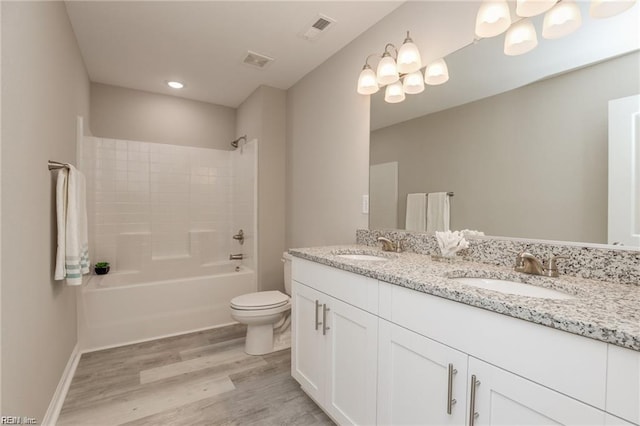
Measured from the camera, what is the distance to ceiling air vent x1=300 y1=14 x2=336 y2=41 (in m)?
1.92

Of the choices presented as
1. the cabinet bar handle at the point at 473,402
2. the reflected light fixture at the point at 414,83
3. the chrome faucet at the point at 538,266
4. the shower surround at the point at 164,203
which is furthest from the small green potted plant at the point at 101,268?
the chrome faucet at the point at 538,266

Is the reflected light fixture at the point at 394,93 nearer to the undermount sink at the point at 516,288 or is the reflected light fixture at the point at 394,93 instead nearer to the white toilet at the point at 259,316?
the undermount sink at the point at 516,288

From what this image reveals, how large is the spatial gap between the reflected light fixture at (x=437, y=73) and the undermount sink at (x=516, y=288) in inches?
42.4

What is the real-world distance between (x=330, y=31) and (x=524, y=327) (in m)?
2.10

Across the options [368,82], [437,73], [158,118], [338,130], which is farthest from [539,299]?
[158,118]

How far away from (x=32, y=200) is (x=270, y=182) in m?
1.89

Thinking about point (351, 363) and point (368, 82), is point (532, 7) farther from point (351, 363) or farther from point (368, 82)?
point (351, 363)

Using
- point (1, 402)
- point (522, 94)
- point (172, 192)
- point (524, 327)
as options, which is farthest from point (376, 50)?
point (172, 192)

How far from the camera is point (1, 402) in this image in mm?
963

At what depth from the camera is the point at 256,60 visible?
2.47 metres

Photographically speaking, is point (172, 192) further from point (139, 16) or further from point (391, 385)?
point (391, 385)

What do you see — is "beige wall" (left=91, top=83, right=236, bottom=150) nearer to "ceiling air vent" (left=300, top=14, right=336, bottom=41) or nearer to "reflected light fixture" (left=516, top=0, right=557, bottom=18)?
"ceiling air vent" (left=300, top=14, right=336, bottom=41)

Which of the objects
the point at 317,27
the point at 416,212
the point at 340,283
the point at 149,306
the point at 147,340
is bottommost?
the point at 147,340

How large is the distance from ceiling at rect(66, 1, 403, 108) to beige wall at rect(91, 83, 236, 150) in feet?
0.60
